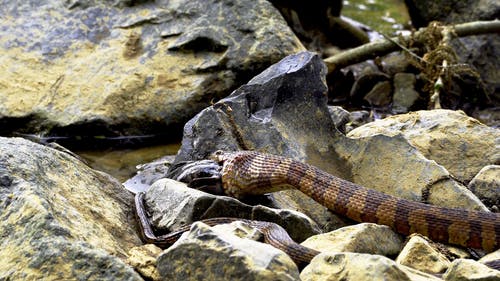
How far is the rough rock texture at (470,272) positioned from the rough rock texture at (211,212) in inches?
40.2

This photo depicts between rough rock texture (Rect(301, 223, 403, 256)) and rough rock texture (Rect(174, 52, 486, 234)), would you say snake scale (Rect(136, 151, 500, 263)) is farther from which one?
rough rock texture (Rect(301, 223, 403, 256))

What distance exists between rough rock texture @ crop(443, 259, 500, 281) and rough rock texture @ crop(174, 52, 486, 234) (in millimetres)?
1440

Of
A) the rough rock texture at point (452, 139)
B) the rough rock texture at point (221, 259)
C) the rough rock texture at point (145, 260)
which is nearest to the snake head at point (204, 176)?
the rough rock texture at point (145, 260)

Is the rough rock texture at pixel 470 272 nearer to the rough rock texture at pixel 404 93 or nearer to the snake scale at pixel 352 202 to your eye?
the snake scale at pixel 352 202

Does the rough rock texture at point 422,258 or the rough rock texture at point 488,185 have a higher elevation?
the rough rock texture at point 422,258

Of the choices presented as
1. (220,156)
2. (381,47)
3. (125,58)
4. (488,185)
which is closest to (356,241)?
(220,156)

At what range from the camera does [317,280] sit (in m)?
3.50

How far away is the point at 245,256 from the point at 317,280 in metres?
0.42

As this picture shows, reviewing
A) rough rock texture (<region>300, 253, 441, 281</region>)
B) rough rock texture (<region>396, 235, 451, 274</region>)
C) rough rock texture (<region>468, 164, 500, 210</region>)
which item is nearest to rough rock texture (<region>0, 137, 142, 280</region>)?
rough rock texture (<region>300, 253, 441, 281</region>)

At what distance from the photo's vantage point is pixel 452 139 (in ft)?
19.3

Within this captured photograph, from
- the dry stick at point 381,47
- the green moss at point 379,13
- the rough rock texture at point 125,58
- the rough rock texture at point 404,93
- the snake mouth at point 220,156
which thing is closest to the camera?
the snake mouth at point 220,156

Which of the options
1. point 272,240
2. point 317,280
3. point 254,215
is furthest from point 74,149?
point 317,280

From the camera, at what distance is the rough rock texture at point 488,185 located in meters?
5.24

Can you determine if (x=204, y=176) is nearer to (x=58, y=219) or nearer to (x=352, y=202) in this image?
(x=352, y=202)
